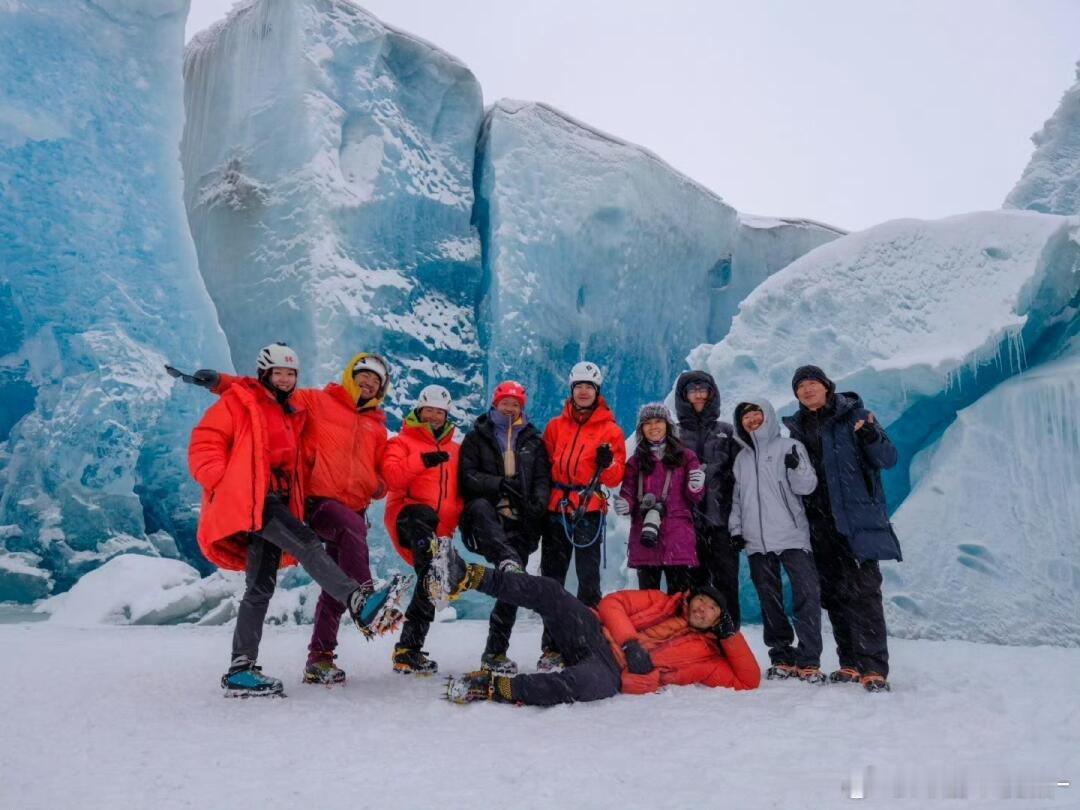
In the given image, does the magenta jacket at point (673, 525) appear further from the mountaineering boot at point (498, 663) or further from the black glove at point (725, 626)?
the mountaineering boot at point (498, 663)

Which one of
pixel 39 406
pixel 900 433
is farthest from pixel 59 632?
pixel 900 433

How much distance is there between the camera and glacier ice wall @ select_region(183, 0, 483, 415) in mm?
8734

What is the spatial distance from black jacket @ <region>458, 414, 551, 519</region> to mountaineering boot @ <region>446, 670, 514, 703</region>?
0.78 m

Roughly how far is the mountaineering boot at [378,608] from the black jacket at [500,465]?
2.29ft

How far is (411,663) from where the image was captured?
2740mm

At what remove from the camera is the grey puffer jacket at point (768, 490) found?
285cm

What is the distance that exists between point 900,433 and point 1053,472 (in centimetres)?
120

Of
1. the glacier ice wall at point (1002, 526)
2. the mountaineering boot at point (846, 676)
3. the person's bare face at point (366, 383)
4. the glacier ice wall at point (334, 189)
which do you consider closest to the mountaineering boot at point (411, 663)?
the person's bare face at point (366, 383)

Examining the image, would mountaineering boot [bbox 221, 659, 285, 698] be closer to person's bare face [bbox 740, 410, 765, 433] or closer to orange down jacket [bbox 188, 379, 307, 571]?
orange down jacket [bbox 188, 379, 307, 571]

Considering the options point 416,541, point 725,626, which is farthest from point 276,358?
point 725,626

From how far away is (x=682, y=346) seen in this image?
11.2 m

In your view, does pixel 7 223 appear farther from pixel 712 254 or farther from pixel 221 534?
pixel 712 254

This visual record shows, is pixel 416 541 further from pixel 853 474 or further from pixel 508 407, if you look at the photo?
pixel 853 474

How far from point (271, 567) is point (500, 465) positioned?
94cm
